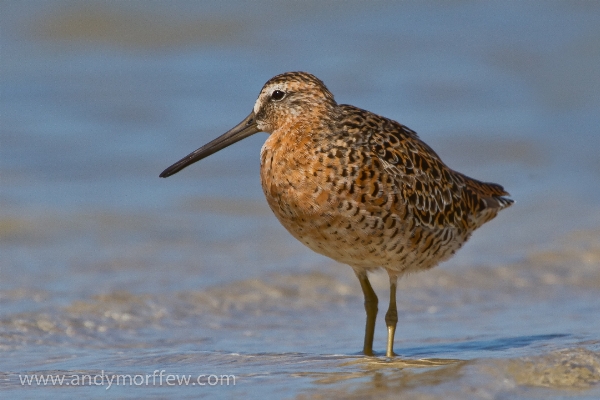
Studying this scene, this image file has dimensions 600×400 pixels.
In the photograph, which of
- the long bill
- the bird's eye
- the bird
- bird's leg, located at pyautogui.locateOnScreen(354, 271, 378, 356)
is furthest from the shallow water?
the bird's eye

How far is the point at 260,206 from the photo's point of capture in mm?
9414

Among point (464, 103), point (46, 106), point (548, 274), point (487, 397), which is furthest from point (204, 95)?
point (487, 397)

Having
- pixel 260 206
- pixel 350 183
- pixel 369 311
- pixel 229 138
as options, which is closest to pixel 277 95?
pixel 229 138

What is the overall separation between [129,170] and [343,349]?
186 inches

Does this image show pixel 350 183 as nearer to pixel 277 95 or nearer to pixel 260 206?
pixel 277 95

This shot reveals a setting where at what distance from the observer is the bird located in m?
5.36

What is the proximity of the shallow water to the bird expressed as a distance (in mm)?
604

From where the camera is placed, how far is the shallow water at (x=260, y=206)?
5355 mm

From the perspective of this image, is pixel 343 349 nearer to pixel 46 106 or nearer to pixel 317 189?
pixel 317 189

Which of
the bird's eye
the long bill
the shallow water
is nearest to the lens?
the shallow water

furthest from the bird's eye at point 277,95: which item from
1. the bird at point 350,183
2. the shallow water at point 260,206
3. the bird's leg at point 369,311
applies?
the shallow water at point 260,206

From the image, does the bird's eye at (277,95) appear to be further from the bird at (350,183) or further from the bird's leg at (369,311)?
the bird's leg at (369,311)

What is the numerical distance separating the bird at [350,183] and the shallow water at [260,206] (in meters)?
0.60

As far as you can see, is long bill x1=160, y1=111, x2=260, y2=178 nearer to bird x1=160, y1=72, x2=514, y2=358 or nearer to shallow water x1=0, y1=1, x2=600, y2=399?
bird x1=160, y1=72, x2=514, y2=358
